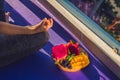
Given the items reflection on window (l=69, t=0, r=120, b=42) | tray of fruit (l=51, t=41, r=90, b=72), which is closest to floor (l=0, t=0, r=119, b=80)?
tray of fruit (l=51, t=41, r=90, b=72)

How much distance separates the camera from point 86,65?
1740 mm

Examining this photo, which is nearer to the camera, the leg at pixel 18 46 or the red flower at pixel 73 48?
the leg at pixel 18 46

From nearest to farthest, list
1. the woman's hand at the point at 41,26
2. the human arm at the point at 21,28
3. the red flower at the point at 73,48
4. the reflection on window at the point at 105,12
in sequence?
the human arm at the point at 21,28 < the woman's hand at the point at 41,26 < the red flower at the point at 73,48 < the reflection on window at the point at 105,12

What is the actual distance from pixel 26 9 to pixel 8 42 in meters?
0.76

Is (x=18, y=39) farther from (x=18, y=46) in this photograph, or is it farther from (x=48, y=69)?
(x=48, y=69)

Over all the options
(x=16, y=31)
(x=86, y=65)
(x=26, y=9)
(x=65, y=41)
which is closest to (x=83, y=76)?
(x=86, y=65)

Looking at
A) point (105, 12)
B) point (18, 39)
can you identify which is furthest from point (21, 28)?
point (105, 12)

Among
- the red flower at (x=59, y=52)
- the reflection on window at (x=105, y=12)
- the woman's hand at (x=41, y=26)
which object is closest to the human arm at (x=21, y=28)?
the woman's hand at (x=41, y=26)

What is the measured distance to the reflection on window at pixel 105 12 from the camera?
1.88m

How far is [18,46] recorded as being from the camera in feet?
5.29

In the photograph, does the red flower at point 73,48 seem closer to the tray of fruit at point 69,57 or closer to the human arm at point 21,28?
the tray of fruit at point 69,57

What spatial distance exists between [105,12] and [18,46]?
70 centimetres

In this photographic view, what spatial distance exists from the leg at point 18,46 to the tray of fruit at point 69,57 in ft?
0.35

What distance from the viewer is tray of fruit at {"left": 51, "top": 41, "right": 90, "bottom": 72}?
1.71 m
